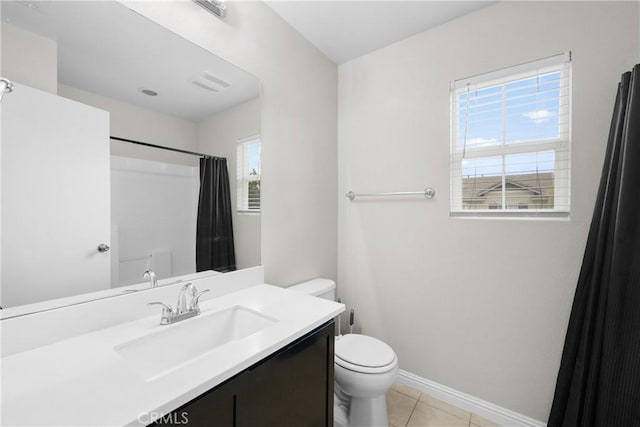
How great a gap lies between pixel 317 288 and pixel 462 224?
1.00 meters

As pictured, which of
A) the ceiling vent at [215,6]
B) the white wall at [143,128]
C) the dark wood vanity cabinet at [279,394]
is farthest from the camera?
the ceiling vent at [215,6]

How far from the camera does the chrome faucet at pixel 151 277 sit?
111cm

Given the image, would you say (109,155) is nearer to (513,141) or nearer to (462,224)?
(462,224)

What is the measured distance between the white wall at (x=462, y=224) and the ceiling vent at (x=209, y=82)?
1.06 metres

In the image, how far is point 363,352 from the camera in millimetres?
1507

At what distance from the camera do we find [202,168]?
131 centimetres

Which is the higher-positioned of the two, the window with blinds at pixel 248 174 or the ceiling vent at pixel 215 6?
the ceiling vent at pixel 215 6

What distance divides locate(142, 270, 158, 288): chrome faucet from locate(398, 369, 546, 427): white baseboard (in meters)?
1.72

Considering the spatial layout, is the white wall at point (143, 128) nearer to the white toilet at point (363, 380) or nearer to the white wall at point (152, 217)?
the white wall at point (152, 217)

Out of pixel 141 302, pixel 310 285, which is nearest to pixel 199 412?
pixel 141 302

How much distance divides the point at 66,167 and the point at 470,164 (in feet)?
6.42

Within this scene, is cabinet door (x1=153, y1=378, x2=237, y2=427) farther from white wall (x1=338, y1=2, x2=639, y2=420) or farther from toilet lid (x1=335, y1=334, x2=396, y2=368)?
white wall (x1=338, y1=2, x2=639, y2=420)

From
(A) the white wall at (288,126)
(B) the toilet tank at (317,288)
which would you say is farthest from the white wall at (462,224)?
(B) the toilet tank at (317,288)

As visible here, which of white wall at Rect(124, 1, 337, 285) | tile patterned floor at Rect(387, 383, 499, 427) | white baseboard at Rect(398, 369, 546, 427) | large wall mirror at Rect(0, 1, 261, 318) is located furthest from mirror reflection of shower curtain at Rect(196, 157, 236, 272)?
white baseboard at Rect(398, 369, 546, 427)
